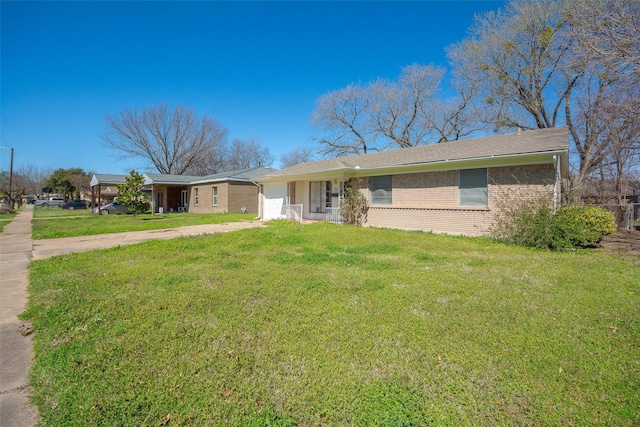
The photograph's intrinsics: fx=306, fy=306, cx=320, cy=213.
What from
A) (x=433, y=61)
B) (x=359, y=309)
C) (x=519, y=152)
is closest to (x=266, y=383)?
(x=359, y=309)

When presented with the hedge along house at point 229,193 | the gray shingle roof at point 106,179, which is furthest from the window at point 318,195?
the gray shingle roof at point 106,179

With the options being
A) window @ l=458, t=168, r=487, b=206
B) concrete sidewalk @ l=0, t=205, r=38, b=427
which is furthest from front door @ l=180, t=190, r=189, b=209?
window @ l=458, t=168, r=487, b=206

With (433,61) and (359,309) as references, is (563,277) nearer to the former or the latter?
(359,309)

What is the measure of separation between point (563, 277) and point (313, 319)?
4.96 meters

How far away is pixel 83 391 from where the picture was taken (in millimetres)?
2426

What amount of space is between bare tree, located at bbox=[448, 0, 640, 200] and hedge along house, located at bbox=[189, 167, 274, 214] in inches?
674

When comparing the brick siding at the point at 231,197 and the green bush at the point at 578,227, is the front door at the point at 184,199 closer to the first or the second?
the brick siding at the point at 231,197

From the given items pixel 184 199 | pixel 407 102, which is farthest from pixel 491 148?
pixel 184 199

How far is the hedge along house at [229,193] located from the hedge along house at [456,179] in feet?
32.8

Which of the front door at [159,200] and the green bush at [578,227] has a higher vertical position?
the front door at [159,200]

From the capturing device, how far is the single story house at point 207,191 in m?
23.9

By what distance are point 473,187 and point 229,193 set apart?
17861 millimetres

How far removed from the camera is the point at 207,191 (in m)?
26.0

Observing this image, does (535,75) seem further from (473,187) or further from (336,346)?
(336,346)
